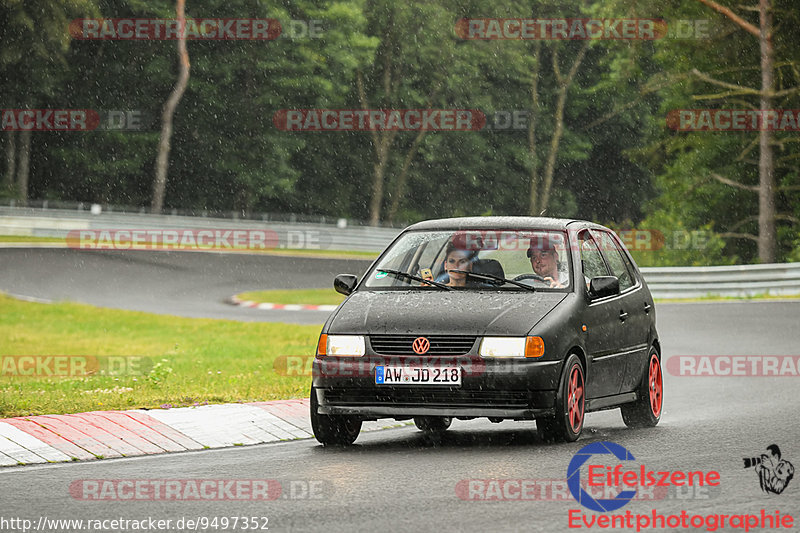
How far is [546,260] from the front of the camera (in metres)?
10.4

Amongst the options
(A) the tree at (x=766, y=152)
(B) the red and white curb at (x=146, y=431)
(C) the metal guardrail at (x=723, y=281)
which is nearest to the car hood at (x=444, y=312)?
(B) the red and white curb at (x=146, y=431)

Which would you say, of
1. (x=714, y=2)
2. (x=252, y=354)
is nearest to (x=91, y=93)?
(x=714, y=2)

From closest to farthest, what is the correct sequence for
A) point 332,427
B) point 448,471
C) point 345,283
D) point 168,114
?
point 448,471, point 332,427, point 345,283, point 168,114

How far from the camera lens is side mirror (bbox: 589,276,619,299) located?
10.1 meters

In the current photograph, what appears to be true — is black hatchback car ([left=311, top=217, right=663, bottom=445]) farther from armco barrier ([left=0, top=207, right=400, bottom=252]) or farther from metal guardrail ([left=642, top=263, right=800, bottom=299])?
armco barrier ([left=0, top=207, right=400, bottom=252])

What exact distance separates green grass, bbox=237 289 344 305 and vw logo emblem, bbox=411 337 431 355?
21017mm

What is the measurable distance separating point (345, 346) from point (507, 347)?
1.14 metres

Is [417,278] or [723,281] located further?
[723,281]

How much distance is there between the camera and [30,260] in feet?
115

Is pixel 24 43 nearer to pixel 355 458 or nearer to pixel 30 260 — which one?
pixel 30 260

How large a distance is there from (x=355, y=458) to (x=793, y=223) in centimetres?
3528

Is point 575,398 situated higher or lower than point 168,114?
lower

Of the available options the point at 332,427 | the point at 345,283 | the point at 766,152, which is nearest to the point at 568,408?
the point at 332,427

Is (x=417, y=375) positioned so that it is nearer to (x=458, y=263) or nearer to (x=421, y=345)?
(x=421, y=345)
